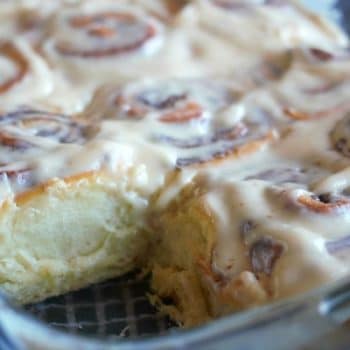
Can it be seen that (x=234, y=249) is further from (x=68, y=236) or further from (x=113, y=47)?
(x=113, y=47)

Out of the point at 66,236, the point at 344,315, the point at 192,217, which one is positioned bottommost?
the point at 66,236

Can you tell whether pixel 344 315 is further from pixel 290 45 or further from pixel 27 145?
pixel 290 45

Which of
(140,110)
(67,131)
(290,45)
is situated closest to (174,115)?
(140,110)

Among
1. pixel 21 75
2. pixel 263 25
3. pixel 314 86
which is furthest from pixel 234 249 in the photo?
pixel 263 25

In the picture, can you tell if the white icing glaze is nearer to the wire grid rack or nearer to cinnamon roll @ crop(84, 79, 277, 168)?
cinnamon roll @ crop(84, 79, 277, 168)

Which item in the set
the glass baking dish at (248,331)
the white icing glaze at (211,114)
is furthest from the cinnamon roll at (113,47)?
the glass baking dish at (248,331)

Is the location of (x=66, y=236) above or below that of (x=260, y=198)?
below

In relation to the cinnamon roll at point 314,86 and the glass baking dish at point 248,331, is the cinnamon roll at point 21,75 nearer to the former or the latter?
the cinnamon roll at point 314,86

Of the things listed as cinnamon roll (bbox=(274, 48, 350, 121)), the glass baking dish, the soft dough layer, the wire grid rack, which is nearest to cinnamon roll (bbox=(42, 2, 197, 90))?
cinnamon roll (bbox=(274, 48, 350, 121))
